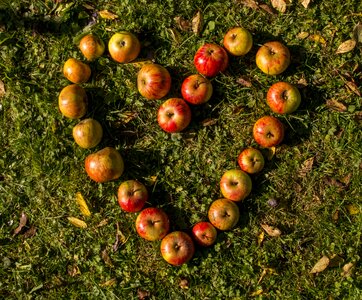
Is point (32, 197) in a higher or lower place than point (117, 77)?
lower

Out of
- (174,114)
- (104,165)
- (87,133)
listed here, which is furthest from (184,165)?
(87,133)

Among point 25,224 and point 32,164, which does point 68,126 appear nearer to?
point 32,164

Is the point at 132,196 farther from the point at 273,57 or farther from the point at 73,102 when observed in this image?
the point at 273,57

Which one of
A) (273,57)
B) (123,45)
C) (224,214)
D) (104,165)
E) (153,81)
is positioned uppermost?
(273,57)

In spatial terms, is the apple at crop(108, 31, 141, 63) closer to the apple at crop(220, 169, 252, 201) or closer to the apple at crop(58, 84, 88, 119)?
the apple at crop(58, 84, 88, 119)

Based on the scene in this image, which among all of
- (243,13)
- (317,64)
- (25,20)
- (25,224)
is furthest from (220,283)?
(25,20)

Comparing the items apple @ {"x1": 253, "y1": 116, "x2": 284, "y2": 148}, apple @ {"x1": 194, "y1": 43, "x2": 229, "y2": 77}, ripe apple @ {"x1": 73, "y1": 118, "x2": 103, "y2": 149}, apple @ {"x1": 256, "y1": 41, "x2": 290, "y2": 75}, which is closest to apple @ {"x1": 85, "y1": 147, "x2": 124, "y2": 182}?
ripe apple @ {"x1": 73, "y1": 118, "x2": 103, "y2": 149}

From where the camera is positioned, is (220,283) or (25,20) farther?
(25,20)

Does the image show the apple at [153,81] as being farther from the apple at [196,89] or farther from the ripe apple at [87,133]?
the ripe apple at [87,133]
